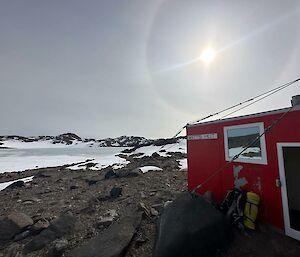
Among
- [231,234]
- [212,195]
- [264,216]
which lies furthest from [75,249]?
[264,216]

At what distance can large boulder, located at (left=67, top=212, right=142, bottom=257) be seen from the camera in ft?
21.7

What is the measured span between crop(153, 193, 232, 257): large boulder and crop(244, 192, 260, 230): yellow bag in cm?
63

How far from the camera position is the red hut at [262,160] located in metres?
6.64

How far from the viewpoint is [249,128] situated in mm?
7828

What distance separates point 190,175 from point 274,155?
191 inches

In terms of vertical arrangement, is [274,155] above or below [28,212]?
above

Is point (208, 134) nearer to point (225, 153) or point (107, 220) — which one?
point (225, 153)

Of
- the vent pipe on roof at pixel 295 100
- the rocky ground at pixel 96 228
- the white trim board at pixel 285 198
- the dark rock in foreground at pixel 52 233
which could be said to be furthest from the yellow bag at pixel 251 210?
the dark rock in foreground at pixel 52 233

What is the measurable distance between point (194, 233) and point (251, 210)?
2045 mm

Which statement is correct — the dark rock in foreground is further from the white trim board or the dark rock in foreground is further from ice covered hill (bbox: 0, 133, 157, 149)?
ice covered hill (bbox: 0, 133, 157, 149)

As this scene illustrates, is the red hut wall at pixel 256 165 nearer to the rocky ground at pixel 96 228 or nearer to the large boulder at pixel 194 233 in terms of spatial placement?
the rocky ground at pixel 96 228

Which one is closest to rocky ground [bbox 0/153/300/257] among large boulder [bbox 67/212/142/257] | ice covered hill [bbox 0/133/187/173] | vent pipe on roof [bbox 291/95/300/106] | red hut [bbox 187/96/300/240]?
large boulder [bbox 67/212/142/257]

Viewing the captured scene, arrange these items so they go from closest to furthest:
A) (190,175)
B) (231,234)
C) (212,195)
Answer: (231,234) → (212,195) → (190,175)

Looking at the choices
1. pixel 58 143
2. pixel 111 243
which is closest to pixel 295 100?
pixel 111 243
